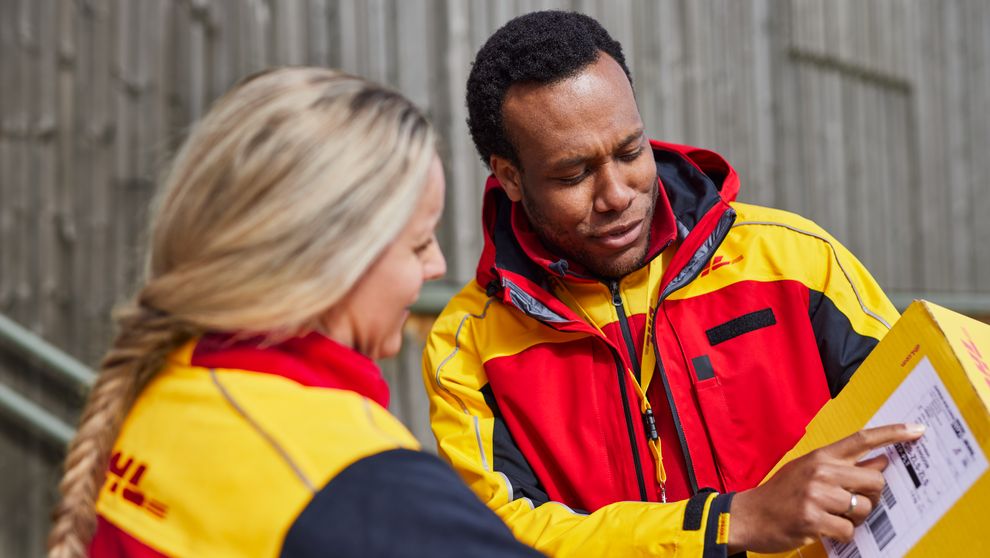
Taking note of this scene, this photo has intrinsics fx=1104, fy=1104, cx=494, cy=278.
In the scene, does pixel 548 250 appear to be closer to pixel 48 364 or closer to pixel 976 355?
pixel 976 355

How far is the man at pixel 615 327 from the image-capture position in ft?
7.53

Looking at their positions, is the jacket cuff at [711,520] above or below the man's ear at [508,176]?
below

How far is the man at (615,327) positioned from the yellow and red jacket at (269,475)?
2.88 ft

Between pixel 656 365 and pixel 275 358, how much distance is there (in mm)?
1124

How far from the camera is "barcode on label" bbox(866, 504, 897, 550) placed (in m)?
1.75

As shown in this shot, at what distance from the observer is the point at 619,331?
2422 mm

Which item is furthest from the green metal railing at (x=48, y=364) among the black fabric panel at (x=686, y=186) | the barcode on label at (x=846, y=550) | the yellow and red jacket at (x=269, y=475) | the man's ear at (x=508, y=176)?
the barcode on label at (x=846, y=550)

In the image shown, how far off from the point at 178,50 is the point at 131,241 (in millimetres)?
771

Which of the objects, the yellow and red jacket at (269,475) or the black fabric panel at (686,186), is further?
the black fabric panel at (686,186)

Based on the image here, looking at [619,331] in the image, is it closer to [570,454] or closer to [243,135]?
[570,454]

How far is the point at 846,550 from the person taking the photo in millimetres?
1846

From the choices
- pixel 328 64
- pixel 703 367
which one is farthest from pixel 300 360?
pixel 328 64

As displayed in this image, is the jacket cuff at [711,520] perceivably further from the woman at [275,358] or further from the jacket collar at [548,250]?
the woman at [275,358]

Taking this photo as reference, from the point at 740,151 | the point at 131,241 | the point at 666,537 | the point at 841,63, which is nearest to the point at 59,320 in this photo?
the point at 131,241
